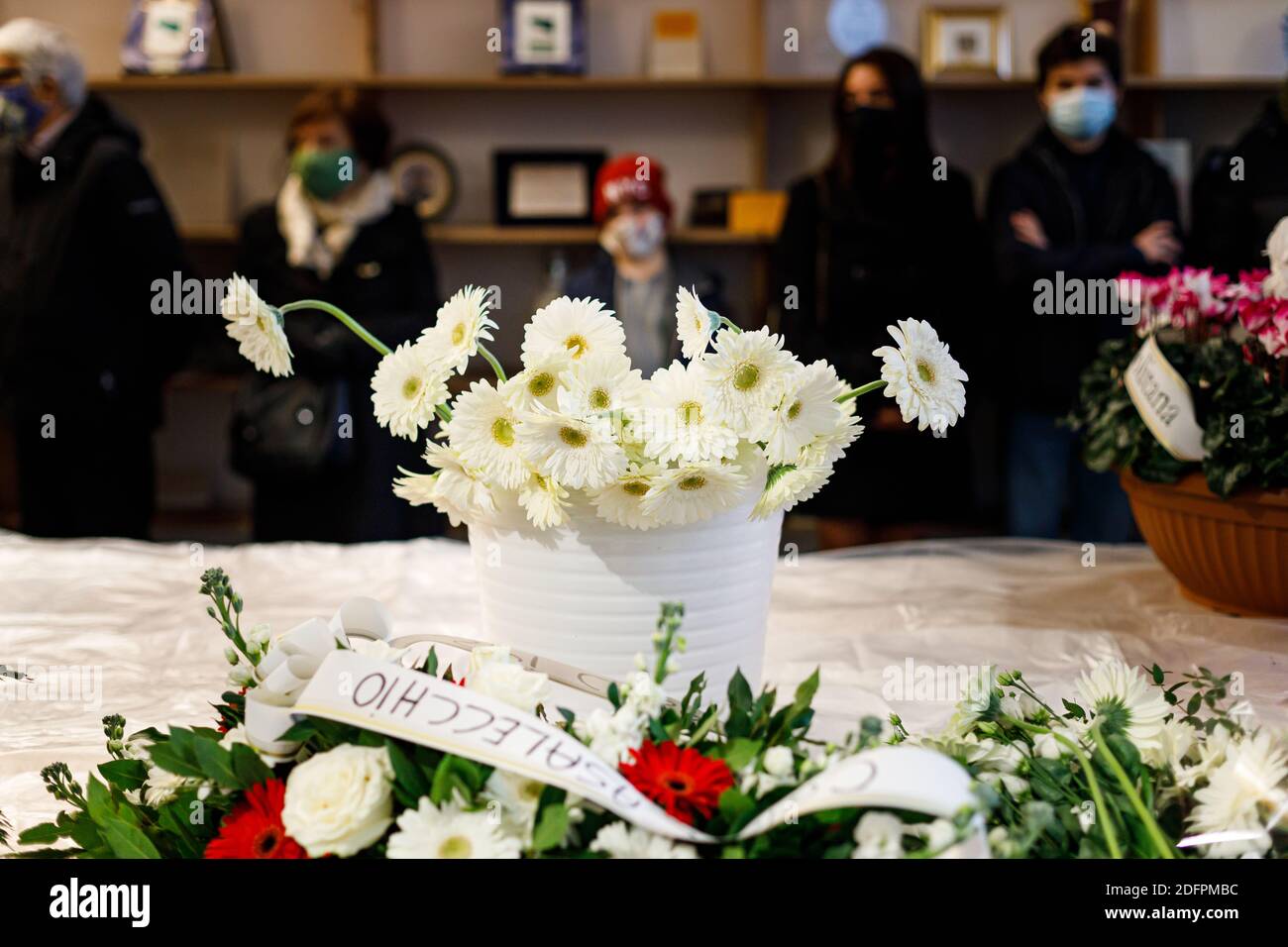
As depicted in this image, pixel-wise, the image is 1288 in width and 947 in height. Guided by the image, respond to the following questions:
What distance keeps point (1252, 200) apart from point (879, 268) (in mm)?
783

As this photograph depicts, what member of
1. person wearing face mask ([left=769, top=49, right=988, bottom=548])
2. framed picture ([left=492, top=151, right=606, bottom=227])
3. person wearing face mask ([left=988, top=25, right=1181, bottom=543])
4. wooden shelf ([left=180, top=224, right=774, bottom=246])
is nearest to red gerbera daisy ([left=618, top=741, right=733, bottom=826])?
person wearing face mask ([left=769, top=49, right=988, bottom=548])

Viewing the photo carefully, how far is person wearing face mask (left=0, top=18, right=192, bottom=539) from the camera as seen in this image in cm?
254

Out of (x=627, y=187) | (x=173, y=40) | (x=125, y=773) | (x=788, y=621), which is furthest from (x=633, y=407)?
(x=173, y=40)

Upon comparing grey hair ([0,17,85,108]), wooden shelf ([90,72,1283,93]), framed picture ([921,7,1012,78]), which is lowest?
grey hair ([0,17,85,108])

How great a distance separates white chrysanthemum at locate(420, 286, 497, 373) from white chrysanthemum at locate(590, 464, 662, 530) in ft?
0.39

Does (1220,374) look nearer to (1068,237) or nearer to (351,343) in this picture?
(1068,237)

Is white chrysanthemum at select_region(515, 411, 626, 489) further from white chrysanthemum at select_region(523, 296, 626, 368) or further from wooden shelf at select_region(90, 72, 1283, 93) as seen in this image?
wooden shelf at select_region(90, 72, 1283, 93)

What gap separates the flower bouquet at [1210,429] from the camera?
3.69 feet

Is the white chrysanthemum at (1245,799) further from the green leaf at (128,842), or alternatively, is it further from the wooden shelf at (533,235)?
the wooden shelf at (533,235)

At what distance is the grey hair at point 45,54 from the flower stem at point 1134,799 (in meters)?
2.44

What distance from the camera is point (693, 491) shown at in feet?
2.63

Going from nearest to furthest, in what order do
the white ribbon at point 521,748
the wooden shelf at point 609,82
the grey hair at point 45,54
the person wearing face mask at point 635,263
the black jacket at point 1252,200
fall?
the white ribbon at point 521,748, the grey hair at point 45,54, the black jacket at point 1252,200, the person wearing face mask at point 635,263, the wooden shelf at point 609,82

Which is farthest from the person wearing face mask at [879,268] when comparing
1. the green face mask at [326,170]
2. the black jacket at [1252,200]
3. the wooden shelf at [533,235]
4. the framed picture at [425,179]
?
the framed picture at [425,179]

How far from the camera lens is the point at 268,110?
13.6ft
